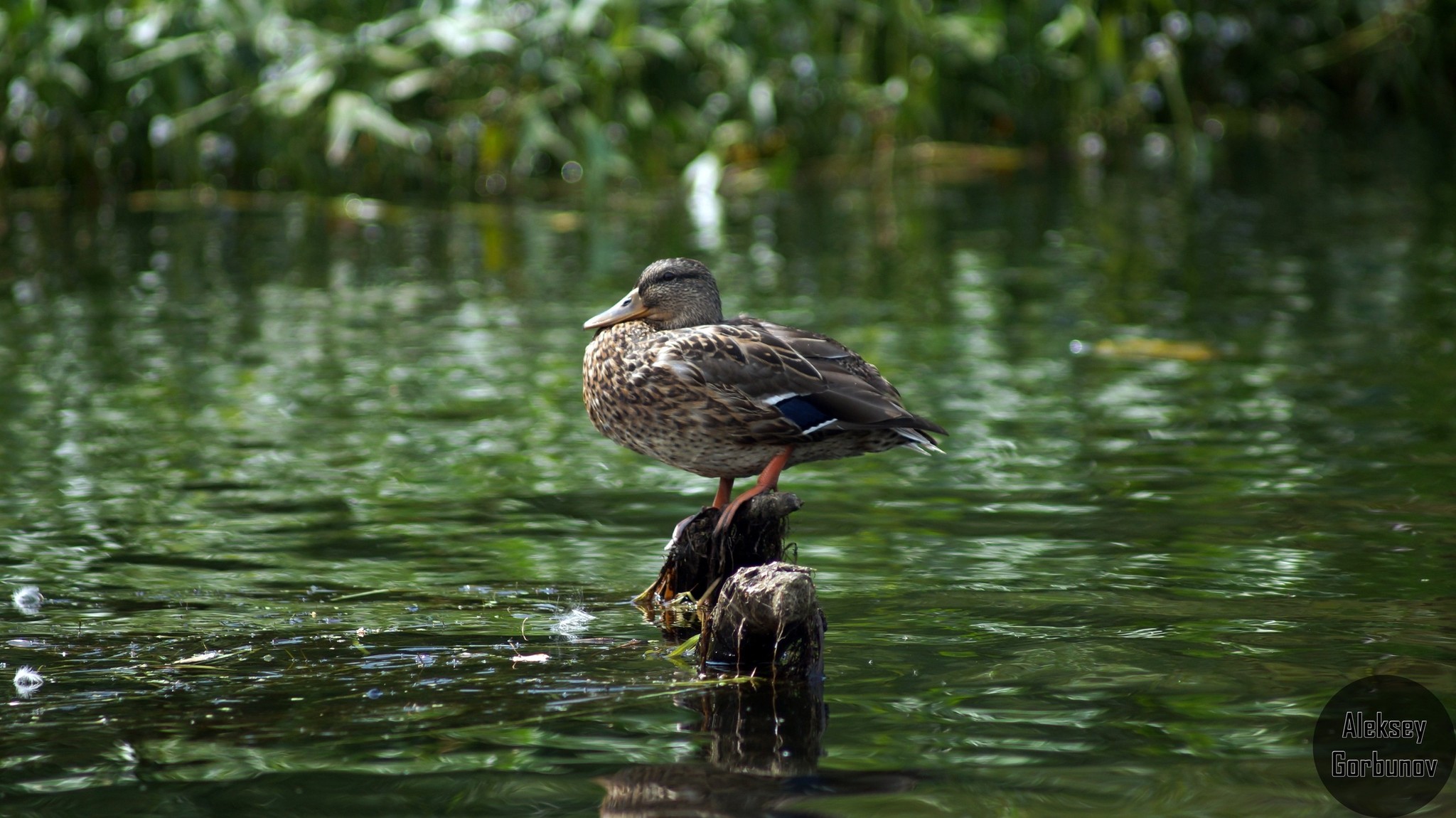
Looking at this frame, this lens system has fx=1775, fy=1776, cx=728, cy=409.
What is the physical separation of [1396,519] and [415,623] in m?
2.98

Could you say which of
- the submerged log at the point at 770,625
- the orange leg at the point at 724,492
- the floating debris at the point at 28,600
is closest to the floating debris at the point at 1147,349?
the orange leg at the point at 724,492

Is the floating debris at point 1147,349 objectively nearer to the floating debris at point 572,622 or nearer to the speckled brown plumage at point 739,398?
the speckled brown plumage at point 739,398

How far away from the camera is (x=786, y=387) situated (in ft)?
15.4

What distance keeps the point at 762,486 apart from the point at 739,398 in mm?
238

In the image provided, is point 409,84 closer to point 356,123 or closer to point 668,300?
point 356,123

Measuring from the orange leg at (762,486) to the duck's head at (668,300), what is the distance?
0.61 meters

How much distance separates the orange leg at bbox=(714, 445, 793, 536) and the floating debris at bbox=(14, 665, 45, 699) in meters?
1.67

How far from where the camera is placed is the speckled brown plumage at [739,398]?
465cm

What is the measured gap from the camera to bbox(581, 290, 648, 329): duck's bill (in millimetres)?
5195

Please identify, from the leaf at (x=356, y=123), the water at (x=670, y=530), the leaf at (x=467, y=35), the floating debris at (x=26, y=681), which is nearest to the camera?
the water at (x=670, y=530)

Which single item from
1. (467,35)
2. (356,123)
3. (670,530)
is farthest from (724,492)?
(467,35)

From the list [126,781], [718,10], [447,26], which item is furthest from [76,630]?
[718,10]

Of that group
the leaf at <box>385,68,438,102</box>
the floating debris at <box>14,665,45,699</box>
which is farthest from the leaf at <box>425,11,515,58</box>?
the floating debris at <box>14,665,45,699</box>

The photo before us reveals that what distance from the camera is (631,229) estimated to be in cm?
1284
